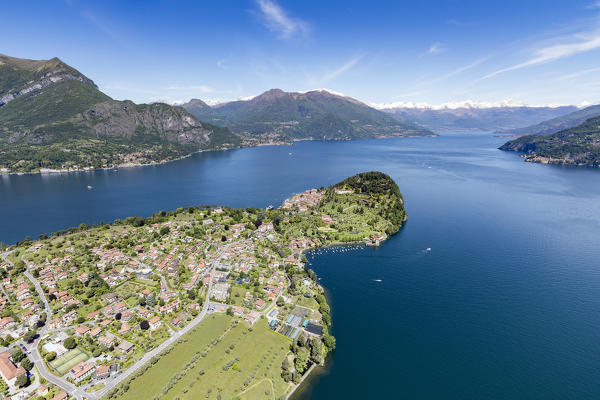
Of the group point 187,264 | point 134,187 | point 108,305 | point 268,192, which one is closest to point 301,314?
point 187,264

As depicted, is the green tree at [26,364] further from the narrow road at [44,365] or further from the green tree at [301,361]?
the green tree at [301,361]

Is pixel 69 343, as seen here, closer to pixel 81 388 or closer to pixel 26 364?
pixel 26 364

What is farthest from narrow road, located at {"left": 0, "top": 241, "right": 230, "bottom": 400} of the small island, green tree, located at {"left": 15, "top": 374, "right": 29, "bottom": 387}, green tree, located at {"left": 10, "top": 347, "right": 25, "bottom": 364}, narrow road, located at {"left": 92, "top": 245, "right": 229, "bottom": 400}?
green tree, located at {"left": 15, "top": 374, "right": 29, "bottom": 387}

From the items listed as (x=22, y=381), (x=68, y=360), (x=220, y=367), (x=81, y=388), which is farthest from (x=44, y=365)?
(x=220, y=367)

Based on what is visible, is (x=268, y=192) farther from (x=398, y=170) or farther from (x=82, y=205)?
(x=398, y=170)

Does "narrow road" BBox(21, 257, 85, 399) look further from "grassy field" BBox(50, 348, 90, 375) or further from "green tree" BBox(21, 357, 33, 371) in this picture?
"green tree" BBox(21, 357, 33, 371)

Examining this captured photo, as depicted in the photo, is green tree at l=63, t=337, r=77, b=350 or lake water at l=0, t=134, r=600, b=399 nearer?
lake water at l=0, t=134, r=600, b=399
